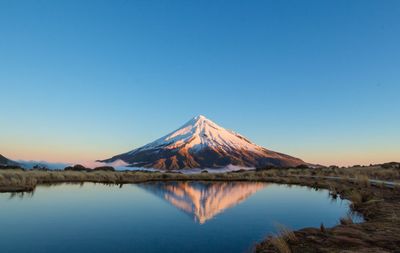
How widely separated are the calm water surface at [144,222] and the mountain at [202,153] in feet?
215

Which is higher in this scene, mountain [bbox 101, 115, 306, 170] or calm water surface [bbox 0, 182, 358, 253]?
mountain [bbox 101, 115, 306, 170]

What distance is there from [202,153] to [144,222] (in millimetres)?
90628

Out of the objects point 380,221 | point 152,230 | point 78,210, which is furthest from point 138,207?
point 380,221

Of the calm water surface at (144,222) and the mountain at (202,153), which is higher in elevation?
the mountain at (202,153)

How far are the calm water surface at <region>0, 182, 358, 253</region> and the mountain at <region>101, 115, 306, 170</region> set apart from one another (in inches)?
2580

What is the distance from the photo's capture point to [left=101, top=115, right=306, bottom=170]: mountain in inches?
3666

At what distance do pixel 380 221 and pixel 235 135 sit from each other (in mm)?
120204

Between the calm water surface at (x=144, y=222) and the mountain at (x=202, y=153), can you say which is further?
the mountain at (x=202, y=153)

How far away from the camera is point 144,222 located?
13992 millimetres

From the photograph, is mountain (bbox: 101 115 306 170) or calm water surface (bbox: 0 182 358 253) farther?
mountain (bbox: 101 115 306 170)

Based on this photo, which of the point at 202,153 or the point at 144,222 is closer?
the point at 144,222

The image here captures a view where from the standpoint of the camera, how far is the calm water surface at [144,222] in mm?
10156

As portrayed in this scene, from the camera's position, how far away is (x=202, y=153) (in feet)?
343

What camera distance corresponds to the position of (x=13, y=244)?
32.2ft
